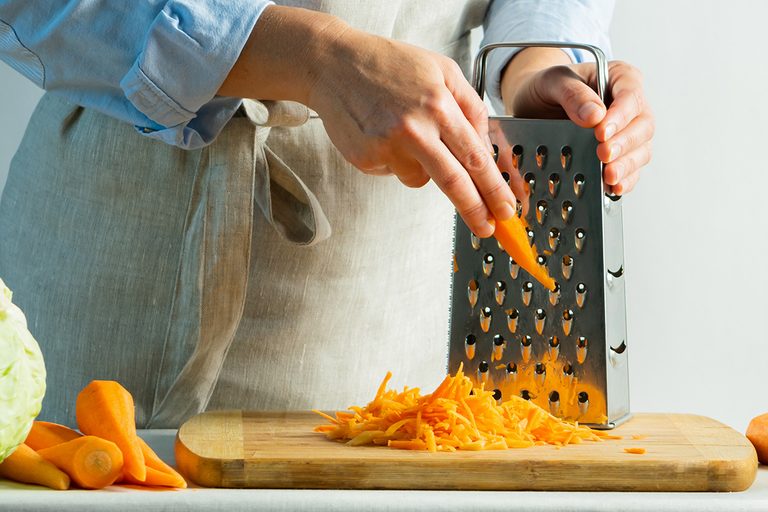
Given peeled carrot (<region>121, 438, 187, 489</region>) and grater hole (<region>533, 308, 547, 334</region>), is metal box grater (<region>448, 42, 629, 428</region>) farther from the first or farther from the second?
peeled carrot (<region>121, 438, 187, 489</region>)

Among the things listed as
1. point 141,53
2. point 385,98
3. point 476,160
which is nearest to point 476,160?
point 476,160

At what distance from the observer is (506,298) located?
124 cm

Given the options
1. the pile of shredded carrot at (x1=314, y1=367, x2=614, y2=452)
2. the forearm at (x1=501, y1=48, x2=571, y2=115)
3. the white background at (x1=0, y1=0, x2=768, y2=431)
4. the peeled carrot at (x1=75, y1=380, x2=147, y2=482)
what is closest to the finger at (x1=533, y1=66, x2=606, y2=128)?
the forearm at (x1=501, y1=48, x2=571, y2=115)

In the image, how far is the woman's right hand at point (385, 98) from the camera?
3.22ft

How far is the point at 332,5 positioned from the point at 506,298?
1.52 ft

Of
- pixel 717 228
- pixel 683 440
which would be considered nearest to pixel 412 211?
pixel 683 440

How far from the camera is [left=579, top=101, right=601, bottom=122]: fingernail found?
1.16m

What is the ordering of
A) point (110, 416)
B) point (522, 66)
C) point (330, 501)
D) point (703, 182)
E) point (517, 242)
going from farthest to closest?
point (703, 182)
point (522, 66)
point (517, 242)
point (110, 416)
point (330, 501)

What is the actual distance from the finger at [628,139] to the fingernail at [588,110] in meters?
0.04

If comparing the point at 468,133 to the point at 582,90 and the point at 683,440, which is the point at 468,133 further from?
the point at 683,440

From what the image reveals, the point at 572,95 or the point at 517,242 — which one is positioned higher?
the point at 572,95

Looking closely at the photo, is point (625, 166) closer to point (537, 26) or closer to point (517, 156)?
point (517, 156)

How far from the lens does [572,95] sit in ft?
→ 3.93

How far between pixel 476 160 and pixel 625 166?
0.30 metres
